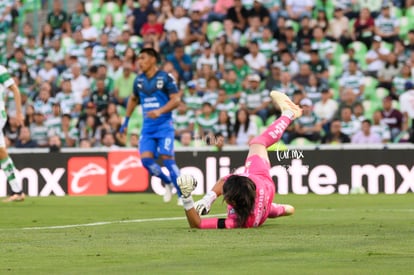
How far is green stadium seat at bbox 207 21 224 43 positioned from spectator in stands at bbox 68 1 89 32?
11.7ft

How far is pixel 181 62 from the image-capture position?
28203 millimetres

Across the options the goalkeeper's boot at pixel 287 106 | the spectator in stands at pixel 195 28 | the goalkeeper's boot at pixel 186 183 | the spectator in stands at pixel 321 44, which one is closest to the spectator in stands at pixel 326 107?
the spectator in stands at pixel 321 44

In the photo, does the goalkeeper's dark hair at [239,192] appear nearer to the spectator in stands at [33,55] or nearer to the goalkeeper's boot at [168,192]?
the goalkeeper's boot at [168,192]

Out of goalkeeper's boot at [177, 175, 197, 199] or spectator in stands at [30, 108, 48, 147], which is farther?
spectator in stands at [30, 108, 48, 147]

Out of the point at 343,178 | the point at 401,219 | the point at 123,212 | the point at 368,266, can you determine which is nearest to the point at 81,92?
the point at 343,178

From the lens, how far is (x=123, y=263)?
962cm

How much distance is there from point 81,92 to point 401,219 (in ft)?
47.6

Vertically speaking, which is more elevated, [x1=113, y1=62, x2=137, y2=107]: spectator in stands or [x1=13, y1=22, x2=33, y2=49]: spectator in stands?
[x1=13, y1=22, x2=33, y2=49]: spectator in stands

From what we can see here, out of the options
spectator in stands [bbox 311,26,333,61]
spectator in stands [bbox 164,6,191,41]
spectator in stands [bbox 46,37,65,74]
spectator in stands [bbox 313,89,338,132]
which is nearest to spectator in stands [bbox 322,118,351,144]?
spectator in stands [bbox 313,89,338,132]

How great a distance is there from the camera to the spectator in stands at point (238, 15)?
93.8 ft

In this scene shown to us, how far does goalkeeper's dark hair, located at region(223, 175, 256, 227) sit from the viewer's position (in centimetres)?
1238

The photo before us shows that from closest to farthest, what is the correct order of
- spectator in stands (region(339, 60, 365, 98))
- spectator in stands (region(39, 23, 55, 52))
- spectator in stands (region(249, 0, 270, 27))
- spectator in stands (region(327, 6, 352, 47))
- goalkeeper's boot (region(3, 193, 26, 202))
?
goalkeeper's boot (region(3, 193, 26, 202)) → spectator in stands (region(339, 60, 365, 98)) → spectator in stands (region(327, 6, 352, 47)) → spectator in stands (region(249, 0, 270, 27)) → spectator in stands (region(39, 23, 55, 52))

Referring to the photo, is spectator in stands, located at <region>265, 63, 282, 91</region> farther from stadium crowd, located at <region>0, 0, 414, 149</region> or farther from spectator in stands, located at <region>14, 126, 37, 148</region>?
spectator in stands, located at <region>14, 126, 37, 148</region>

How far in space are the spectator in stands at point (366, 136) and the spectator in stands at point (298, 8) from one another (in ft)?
14.0
